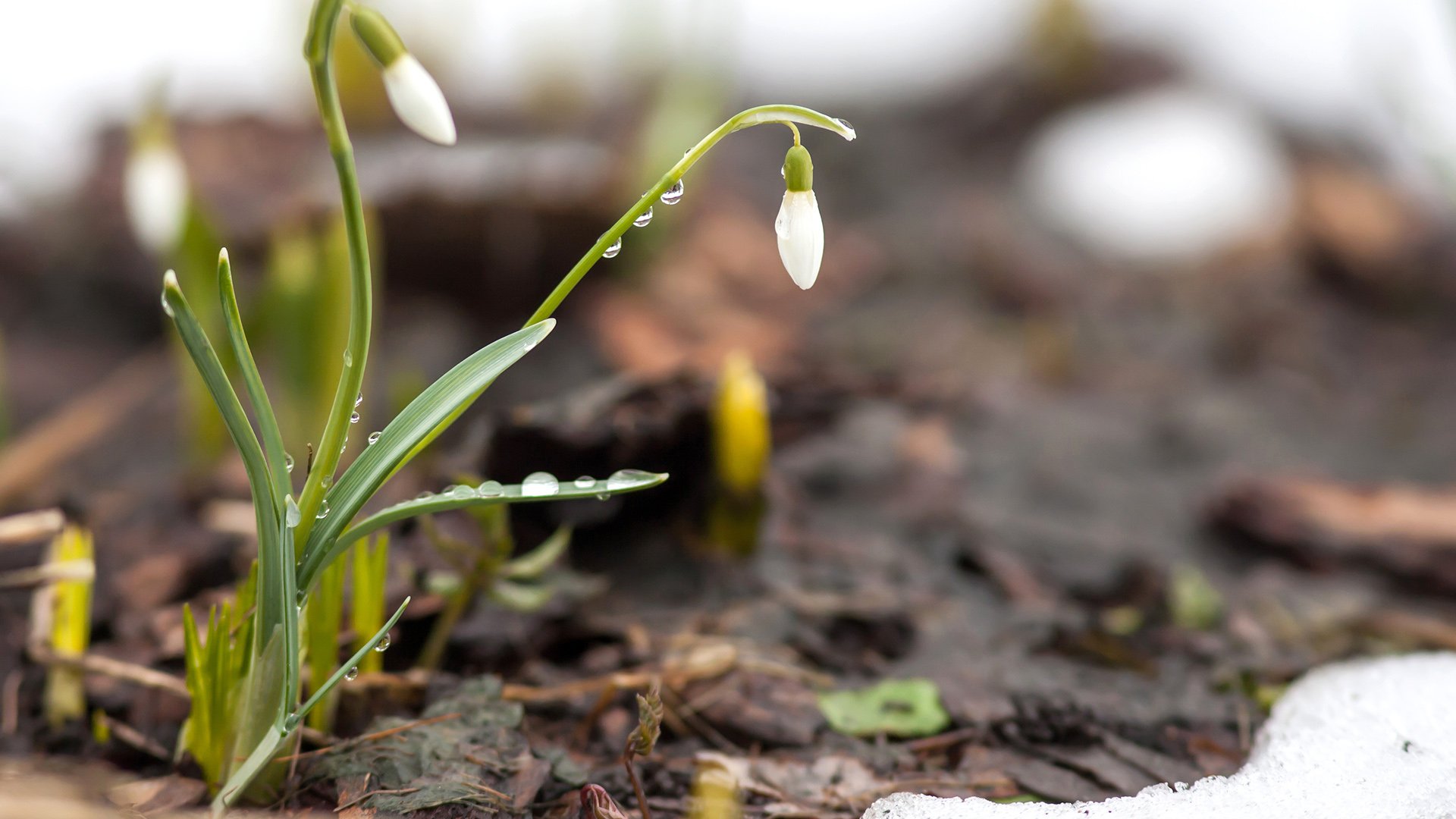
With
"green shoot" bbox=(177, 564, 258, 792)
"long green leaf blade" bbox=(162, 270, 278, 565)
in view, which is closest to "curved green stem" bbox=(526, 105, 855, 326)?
"long green leaf blade" bbox=(162, 270, 278, 565)

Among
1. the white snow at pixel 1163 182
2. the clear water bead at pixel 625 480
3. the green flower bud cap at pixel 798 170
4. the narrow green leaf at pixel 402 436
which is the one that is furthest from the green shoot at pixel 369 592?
the white snow at pixel 1163 182

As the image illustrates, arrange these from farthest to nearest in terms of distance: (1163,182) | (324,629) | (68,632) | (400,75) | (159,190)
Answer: (1163,182), (159,190), (68,632), (324,629), (400,75)

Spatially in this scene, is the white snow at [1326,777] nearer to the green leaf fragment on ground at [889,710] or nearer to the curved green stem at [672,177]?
the green leaf fragment on ground at [889,710]

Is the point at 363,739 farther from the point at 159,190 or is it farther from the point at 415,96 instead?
the point at 159,190

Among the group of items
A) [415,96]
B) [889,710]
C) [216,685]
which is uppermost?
[415,96]

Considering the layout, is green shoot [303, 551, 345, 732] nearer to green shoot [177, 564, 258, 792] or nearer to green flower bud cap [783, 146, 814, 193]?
green shoot [177, 564, 258, 792]

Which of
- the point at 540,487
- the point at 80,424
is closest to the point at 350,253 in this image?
the point at 540,487

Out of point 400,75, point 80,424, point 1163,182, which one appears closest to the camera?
point 400,75
